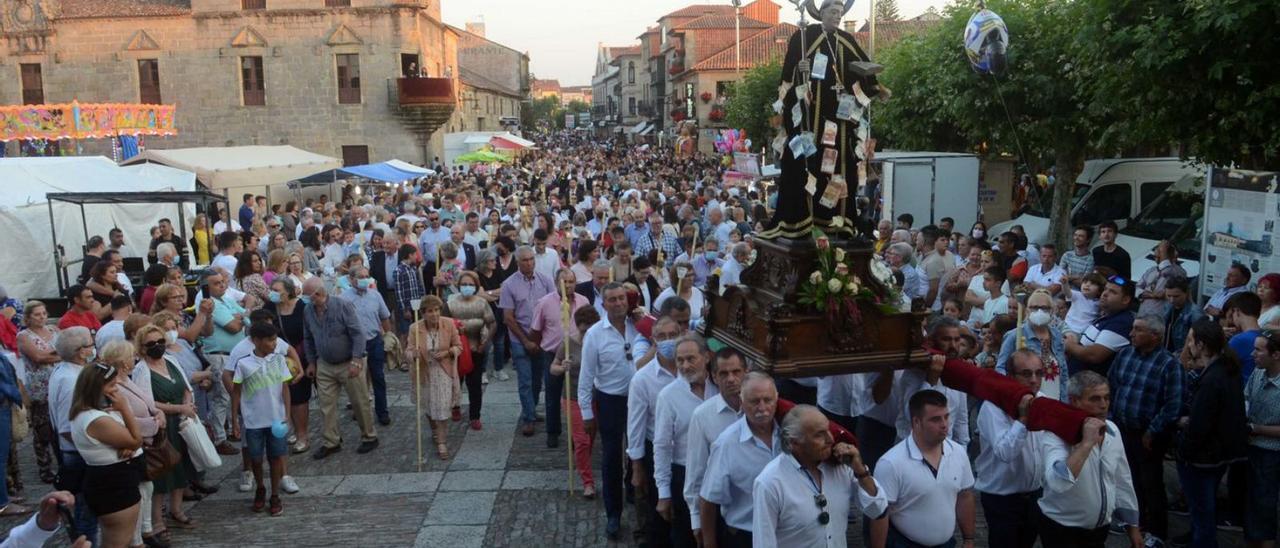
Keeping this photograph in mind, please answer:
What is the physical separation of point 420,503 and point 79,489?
2.47m

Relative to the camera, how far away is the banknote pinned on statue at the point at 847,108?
457 cm

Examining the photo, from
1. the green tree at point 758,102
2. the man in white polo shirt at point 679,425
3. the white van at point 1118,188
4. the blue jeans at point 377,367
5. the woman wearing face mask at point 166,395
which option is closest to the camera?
the man in white polo shirt at point 679,425

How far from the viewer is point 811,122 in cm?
466

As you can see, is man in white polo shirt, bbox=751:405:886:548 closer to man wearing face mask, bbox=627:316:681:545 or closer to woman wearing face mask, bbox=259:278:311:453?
man wearing face mask, bbox=627:316:681:545

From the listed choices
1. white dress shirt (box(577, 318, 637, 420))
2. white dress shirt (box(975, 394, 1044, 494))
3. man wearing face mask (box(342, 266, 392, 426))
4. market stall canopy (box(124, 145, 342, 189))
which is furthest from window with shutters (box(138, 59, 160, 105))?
white dress shirt (box(975, 394, 1044, 494))

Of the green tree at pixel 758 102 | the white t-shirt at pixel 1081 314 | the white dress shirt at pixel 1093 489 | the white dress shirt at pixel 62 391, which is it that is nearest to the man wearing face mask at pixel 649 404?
the white dress shirt at pixel 1093 489

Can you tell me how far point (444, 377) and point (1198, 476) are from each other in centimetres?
574

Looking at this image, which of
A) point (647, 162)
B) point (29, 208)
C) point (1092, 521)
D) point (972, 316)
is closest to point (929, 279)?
point (972, 316)

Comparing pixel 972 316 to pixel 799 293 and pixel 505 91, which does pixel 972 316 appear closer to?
pixel 799 293

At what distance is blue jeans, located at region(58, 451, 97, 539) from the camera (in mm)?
5516

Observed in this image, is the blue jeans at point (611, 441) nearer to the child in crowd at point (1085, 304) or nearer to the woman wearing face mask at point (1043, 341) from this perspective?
the woman wearing face mask at point (1043, 341)

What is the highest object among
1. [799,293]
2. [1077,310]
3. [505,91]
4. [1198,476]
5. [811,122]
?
[505,91]

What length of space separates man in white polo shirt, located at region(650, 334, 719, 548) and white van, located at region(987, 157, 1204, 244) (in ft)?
32.9

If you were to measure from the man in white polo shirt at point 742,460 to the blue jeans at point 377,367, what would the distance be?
5.52 m
